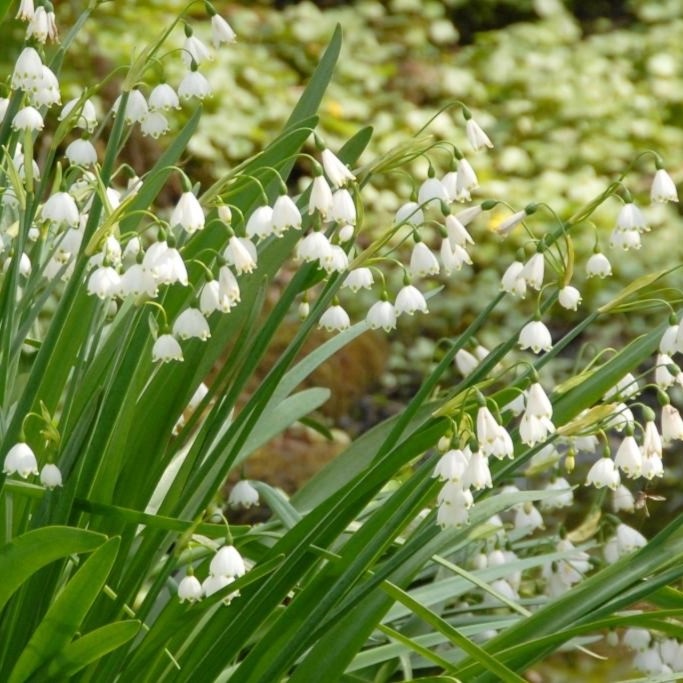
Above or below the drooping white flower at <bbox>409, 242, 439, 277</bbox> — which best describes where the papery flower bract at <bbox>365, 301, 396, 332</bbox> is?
below

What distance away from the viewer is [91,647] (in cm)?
167

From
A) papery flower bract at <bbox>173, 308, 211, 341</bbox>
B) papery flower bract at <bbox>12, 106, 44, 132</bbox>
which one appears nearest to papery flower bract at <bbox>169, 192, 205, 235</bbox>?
papery flower bract at <bbox>173, 308, 211, 341</bbox>

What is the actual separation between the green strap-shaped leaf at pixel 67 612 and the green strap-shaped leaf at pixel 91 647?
16 millimetres

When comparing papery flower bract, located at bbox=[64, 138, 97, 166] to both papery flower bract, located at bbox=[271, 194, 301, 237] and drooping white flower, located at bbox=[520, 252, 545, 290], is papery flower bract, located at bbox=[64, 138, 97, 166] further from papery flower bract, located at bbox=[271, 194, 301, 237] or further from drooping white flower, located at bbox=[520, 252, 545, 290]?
drooping white flower, located at bbox=[520, 252, 545, 290]

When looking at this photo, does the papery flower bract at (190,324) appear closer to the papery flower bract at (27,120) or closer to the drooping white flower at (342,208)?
the drooping white flower at (342,208)

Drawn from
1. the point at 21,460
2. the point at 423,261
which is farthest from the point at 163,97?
the point at 21,460

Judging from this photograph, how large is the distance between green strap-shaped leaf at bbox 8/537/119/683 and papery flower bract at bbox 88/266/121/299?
29 centimetres

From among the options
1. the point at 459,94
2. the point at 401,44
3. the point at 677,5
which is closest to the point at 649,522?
the point at 459,94

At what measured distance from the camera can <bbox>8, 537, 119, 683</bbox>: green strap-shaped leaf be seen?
1612 millimetres

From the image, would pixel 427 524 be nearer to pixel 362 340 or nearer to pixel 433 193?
pixel 433 193

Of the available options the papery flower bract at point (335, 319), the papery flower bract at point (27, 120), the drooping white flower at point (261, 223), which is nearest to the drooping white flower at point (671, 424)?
the papery flower bract at point (335, 319)

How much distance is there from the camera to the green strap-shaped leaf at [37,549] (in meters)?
1.55

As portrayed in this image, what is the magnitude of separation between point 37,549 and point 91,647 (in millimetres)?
156

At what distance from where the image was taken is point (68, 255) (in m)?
2.17
